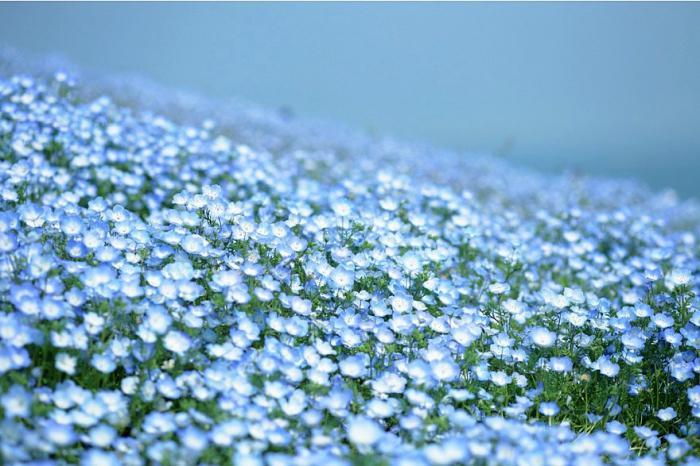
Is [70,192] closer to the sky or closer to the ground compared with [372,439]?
closer to the sky

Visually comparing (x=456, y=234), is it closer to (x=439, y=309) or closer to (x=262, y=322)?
(x=439, y=309)

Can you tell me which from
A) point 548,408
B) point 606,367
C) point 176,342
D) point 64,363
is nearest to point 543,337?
point 606,367

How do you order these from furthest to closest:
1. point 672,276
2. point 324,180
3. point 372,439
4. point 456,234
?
point 324,180
point 456,234
point 672,276
point 372,439

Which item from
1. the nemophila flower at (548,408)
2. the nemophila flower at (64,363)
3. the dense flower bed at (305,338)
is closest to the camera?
the dense flower bed at (305,338)

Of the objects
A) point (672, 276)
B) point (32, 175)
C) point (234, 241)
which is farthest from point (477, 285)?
point (32, 175)

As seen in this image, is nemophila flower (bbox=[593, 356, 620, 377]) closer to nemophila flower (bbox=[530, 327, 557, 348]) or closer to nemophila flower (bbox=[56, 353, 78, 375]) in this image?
nemophila flower (bbox=[530, 327, 557, 348])

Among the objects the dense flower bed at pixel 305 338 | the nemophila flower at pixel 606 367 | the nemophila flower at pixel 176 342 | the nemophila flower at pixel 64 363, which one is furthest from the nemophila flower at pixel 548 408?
the nemophila flower at pixel 64 363

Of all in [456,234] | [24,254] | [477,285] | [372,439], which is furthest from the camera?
[456,234]

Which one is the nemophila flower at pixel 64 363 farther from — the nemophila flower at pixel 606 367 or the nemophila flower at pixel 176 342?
the nemophila flower at pixel 606 367
